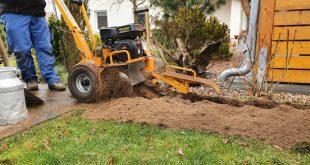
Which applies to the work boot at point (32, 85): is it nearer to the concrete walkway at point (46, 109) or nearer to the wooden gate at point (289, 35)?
the concrete walkway at point (46, 109)

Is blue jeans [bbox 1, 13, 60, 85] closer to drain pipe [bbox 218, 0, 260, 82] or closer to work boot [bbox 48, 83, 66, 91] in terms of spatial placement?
work boot [bbox 48, 83, 66, 91]

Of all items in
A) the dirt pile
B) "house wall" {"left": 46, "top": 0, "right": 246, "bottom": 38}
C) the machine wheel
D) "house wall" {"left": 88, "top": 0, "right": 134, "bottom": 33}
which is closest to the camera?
the dirt pile

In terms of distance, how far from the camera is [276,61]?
20.9ft

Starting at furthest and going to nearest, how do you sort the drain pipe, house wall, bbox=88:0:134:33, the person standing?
1. house wall, bbox=88:0:134:33
2. the drain pipe
3. the person standing

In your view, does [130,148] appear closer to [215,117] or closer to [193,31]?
[215,117]

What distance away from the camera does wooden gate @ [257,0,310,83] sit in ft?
20.1

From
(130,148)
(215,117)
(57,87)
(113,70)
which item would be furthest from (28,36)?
(215,117)

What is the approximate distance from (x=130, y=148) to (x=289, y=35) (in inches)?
162

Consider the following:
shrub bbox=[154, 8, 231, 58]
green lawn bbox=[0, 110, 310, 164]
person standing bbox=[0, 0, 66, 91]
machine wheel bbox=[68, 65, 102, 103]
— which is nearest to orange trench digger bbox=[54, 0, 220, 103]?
machine wheel bbox=[68, 65, 102, 103]

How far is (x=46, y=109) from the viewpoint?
4.86m

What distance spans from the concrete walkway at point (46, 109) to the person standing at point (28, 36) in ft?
1.02

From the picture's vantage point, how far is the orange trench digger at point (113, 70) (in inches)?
193

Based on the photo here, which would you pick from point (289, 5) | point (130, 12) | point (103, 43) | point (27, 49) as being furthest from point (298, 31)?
point (130, 12)

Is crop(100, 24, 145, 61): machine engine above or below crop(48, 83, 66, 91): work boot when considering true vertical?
above
